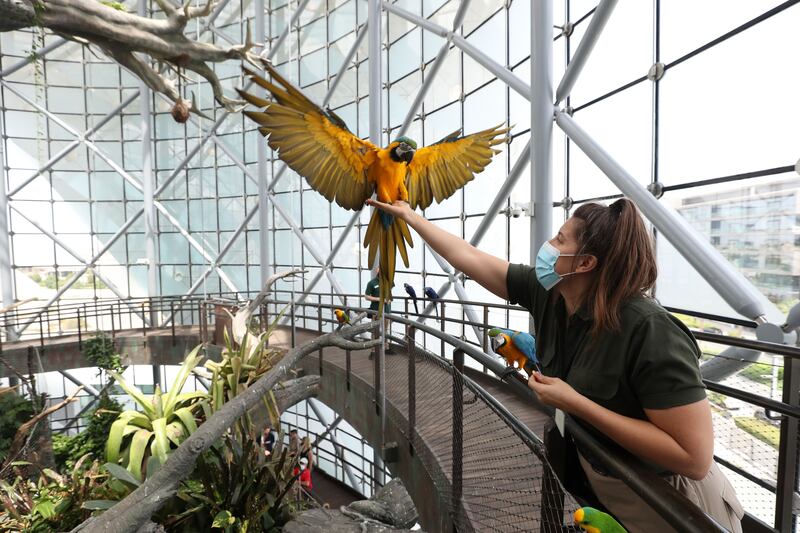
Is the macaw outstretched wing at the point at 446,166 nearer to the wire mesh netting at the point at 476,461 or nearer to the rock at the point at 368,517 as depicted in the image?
the wire mesh netting at the point at 476,461

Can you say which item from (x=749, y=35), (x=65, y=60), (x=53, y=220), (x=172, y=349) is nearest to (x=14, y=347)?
(x=172, y=349)

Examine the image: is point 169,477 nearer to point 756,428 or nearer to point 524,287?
point 524,287

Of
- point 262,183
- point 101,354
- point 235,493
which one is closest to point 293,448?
point 235,493

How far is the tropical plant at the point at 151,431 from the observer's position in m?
3.59

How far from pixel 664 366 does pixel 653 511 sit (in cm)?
28

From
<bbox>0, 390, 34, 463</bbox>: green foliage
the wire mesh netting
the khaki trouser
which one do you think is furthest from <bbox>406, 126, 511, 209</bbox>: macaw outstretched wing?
<bbox>0, 390, 34, 463</bbox>: green foliage

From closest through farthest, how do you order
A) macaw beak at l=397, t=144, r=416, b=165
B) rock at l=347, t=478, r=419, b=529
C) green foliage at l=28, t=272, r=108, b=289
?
macaw beak at l=397, t=144, r=416, b=165 < rock at l=347, t=478, r=419, b=529 < green foliage at l=28, t=272, r=108, b=289

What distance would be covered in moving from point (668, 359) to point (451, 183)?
167 centimetres

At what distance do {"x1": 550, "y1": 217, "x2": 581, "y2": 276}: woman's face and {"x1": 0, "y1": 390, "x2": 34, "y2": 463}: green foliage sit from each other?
795cm

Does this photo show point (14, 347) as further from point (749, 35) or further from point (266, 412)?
point (749, 35)

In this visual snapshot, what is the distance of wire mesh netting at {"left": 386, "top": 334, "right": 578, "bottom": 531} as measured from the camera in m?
1.37

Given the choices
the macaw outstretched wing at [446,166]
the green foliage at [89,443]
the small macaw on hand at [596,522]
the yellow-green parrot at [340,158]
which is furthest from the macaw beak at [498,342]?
the green foliage at [89,443]

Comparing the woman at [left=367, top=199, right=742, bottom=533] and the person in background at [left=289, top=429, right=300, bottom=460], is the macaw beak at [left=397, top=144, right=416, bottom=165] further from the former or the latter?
the person in background at [left=289, top=429, right=300, bottom=460]

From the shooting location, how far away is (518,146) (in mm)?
5648
